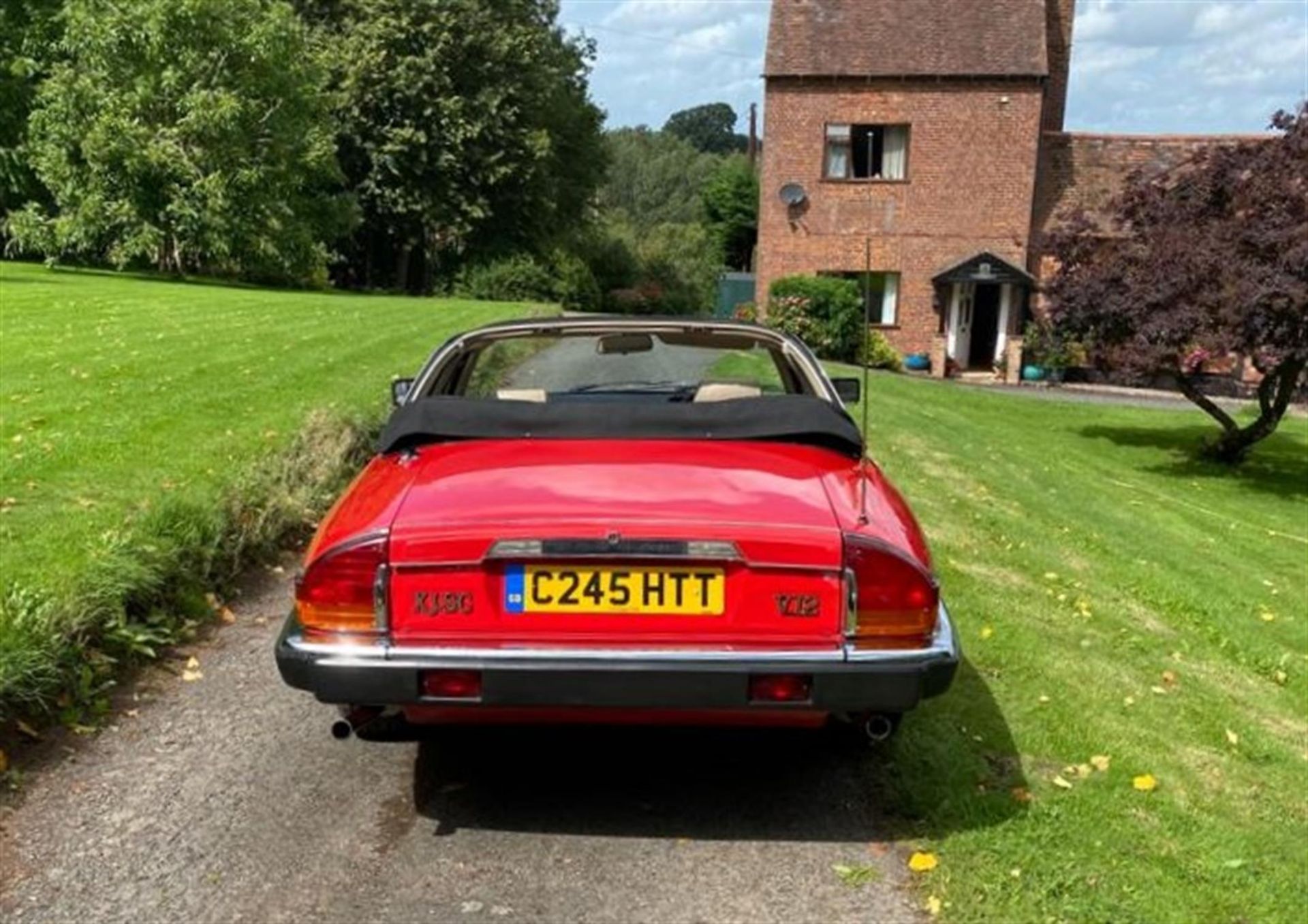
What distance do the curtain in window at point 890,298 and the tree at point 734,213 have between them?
35892 millimetres

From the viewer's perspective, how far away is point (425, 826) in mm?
3678

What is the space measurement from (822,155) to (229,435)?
24564 mm

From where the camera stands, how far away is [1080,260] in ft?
60.9

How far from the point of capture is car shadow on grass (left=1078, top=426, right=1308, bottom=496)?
17.7 meters

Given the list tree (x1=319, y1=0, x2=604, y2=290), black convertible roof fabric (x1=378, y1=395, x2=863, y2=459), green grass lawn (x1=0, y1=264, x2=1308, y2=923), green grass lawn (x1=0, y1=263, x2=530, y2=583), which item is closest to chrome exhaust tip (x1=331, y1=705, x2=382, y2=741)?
black convertible roof fabric (x1=378, y1=395, x2=863, y2=459)

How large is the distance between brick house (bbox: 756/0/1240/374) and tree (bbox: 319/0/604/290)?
16.6 metres

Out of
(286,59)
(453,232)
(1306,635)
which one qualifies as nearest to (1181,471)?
(1306,635)

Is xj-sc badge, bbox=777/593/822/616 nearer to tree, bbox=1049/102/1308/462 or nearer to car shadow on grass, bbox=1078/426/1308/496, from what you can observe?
tree, bbox=1049/102/1308/462

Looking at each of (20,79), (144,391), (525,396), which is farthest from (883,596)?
(20,79)

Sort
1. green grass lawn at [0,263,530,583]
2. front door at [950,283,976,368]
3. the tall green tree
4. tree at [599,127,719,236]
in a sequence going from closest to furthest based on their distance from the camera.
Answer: green grass lawn at [0,263,530,583], front door at [950,283,976,368], the tall green tree, tree at [599,127,719,236]

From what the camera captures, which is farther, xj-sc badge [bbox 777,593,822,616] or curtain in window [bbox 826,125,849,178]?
curtain in window [bbox 826,125,849,178]

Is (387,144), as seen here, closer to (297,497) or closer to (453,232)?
(453,232)

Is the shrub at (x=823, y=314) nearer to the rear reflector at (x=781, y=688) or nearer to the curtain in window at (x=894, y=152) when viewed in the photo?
the curtain in window at (x=894, y=152)

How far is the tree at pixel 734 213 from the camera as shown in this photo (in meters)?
66.9
